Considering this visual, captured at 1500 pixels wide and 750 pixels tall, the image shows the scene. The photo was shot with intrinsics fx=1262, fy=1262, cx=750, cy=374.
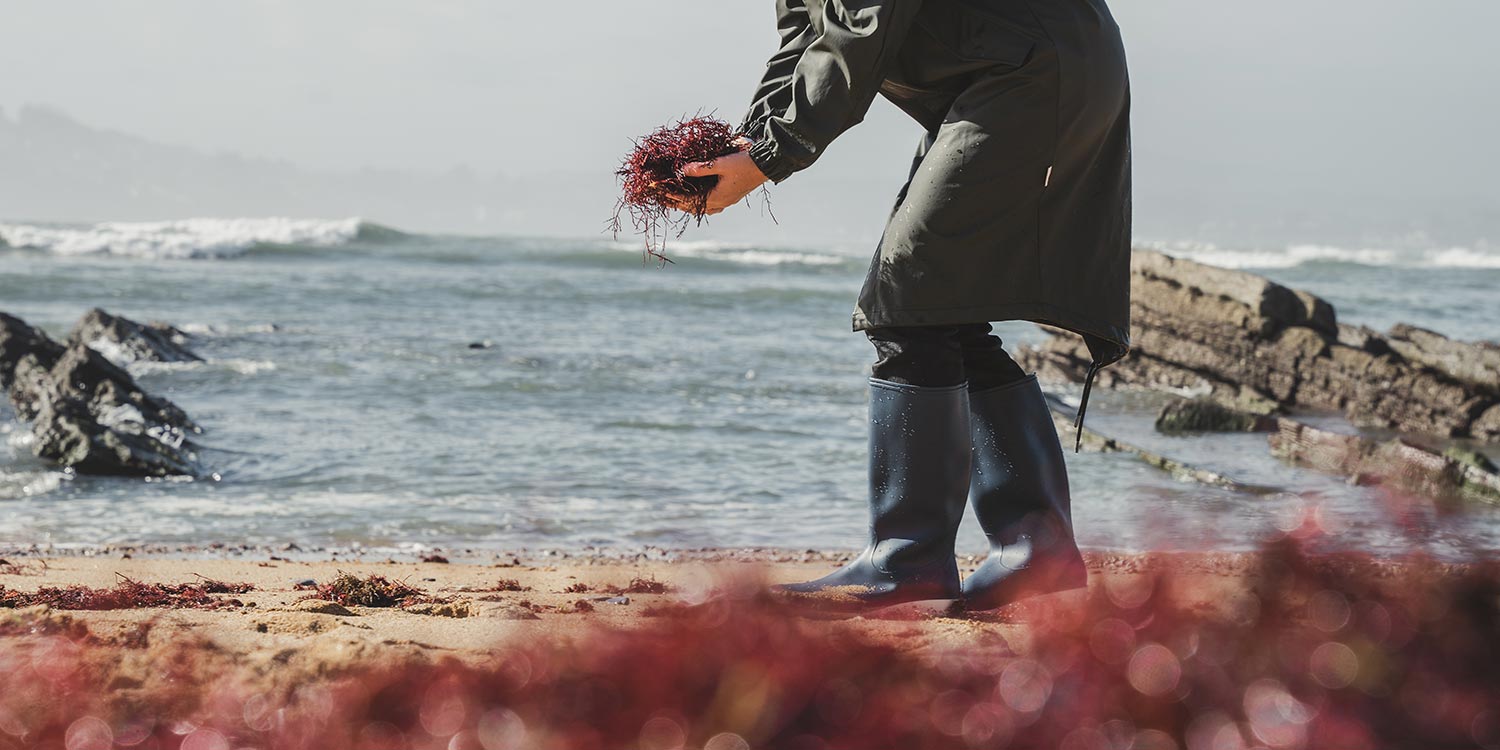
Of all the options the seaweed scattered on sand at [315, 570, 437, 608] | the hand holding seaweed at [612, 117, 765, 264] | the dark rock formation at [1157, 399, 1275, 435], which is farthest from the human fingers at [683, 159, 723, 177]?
the dark rock formation at [1157, 399, 1275, 435]

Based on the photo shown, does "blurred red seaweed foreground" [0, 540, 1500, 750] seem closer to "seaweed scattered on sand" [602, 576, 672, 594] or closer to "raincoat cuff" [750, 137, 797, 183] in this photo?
"raincoat cuff" [750, 137, 797, 183]

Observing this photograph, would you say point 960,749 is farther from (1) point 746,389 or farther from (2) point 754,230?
(2) point 754,230

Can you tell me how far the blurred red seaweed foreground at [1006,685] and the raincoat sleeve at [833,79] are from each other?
4.44 ft

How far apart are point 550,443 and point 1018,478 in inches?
196

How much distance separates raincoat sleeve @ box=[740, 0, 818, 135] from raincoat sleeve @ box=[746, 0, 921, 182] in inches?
3.2

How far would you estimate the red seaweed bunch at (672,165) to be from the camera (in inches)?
99.6

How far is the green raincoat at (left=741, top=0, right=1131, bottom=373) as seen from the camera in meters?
2.45

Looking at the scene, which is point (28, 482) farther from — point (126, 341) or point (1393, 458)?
point (1393, 458)

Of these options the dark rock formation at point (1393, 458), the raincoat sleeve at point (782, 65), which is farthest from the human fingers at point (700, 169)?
the dark rock formation at point (1393, 458)

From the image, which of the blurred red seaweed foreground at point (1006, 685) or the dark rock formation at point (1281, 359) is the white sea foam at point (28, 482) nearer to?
the blurred red seaweed foreground at point (1006, 685)

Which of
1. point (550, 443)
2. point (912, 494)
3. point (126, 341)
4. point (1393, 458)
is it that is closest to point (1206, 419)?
point (1393, 458)

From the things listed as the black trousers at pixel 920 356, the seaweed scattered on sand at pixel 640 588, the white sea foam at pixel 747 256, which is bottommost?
the seaweed scattered on sand at pixel 640 588

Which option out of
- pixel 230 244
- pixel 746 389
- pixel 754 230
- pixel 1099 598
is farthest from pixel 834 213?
pixel 1099 598

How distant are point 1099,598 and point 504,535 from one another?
14.5 feet
